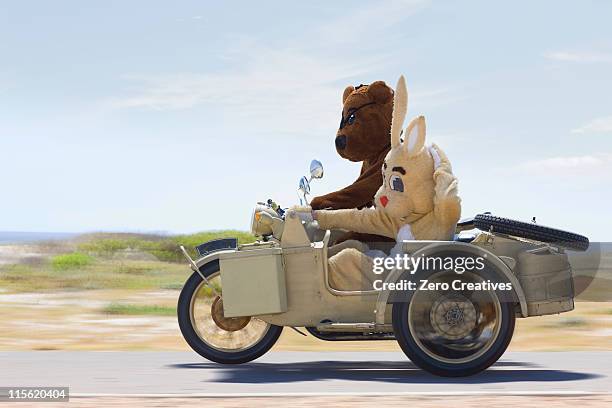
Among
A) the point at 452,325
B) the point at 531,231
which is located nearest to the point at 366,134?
the point at 531,231

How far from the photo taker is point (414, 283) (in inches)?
315

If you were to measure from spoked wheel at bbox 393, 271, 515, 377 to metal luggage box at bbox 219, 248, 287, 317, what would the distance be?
96 cm

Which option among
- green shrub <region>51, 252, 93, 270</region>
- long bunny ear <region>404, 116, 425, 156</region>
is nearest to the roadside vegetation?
green shrub <region>51, 252, 93, 270</region>

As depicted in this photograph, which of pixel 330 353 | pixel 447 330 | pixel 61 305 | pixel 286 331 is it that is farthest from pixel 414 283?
pixel 61 305

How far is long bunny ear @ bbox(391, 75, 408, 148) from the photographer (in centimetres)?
847

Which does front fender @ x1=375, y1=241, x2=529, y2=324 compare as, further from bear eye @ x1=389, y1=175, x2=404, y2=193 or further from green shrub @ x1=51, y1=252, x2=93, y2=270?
green shrub @ x1=51, y1=252, x2=93, y2=270

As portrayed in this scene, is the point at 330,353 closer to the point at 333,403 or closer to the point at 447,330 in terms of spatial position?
the point at 447,330

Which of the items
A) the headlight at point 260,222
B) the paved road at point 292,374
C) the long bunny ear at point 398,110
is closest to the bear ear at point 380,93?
the long bunny ear at point 398,110

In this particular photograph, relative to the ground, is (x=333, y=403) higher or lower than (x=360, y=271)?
lower

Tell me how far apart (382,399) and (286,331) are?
22.0 ft

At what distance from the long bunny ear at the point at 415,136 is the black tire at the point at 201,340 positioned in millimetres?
1829

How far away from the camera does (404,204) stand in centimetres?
852

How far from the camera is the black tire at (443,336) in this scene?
796cm

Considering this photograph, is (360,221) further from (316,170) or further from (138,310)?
(138,310)
